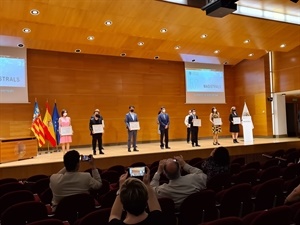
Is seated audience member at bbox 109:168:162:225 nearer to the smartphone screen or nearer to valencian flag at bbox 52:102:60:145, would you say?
the smartphone screen

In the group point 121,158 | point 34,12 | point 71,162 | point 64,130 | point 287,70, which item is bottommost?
point 121,158

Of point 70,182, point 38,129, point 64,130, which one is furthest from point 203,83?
Result: point 70,182

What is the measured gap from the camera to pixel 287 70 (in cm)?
1294

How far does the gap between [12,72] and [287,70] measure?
11105 millimetres

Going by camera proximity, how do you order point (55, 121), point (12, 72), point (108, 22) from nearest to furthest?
point (108, 22), point (12, 72), point (55, 121)

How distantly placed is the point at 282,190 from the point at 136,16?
19.7ft

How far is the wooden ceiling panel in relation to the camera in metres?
7.29

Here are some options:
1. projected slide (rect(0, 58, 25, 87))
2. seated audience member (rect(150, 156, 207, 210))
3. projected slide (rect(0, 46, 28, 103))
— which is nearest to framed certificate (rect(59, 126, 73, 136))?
projected slide (rect(0, 46, 28, 103))

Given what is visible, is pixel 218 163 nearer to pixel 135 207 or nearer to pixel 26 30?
pixel 135 207

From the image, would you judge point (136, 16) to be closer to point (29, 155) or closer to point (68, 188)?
point (29, 155)

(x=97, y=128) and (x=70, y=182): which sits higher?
(x=97, y=128)

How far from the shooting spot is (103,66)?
39.5 feet

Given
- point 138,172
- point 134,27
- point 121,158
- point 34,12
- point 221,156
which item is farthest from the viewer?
point 134,27

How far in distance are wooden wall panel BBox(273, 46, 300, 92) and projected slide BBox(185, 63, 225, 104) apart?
8.25 ft
